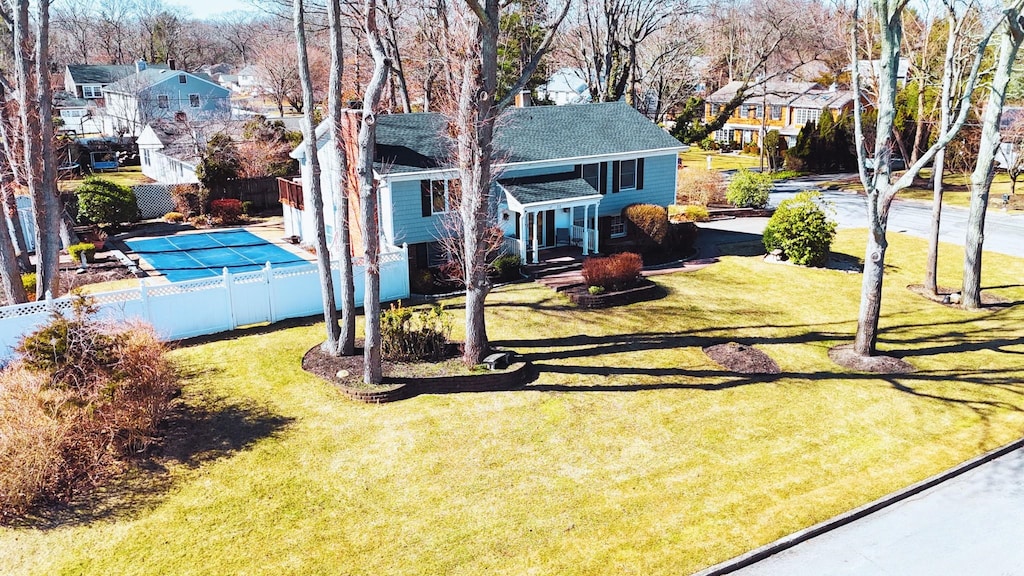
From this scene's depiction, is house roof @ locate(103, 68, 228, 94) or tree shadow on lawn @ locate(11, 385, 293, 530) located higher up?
house roof @ locate(103, 68, 228, 94)

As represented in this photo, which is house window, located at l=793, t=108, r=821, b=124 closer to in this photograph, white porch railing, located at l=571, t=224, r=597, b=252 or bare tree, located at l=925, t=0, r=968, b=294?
bare tree, located at l=925, t=0, r=968, b=294

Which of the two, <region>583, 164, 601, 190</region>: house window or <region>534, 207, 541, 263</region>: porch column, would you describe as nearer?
<region>534, 207, 541, 263</region>: porch column

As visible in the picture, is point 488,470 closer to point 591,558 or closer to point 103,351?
point 591,558

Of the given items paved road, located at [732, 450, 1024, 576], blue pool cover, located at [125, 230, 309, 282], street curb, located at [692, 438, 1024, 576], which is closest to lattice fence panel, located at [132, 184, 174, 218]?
blue pool cover, located at [125, 230, 309, 282]

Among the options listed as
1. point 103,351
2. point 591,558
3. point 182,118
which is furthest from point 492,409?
point 182,118

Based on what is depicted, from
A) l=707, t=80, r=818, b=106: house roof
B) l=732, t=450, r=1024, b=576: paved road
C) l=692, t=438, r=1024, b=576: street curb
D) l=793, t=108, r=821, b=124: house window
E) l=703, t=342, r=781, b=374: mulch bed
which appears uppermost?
l=707, t=80, r=818, b=106: house roof

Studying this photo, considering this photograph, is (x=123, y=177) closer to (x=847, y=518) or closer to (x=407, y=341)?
(x=407, y=341)

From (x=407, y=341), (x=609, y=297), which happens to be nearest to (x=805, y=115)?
(x=609, y=297)
